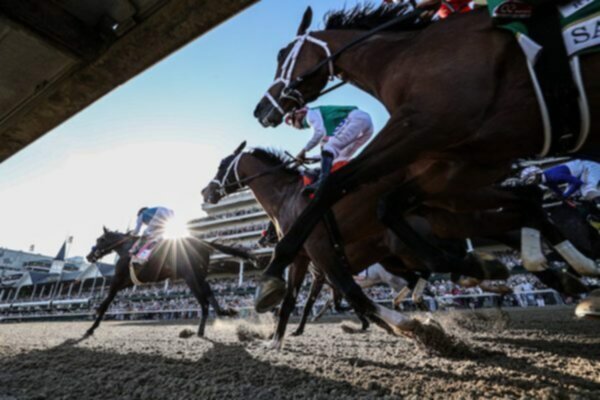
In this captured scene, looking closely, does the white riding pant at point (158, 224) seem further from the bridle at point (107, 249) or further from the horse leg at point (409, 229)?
the horse leg at point (409, 229)

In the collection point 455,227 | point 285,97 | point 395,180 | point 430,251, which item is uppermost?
point 285,97

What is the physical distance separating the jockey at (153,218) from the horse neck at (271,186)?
4.52 metres

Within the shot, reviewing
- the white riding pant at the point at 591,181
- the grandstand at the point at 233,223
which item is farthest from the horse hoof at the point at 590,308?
the grandstand at the point at 233,223

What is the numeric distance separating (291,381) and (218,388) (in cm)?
51

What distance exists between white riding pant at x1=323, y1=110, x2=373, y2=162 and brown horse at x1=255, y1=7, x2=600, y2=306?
1.20 metres

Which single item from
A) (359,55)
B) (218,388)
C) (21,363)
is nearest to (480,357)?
(218,388)

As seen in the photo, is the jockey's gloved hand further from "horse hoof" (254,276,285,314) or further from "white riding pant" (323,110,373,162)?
"horse hoof" (254,276,285,314)

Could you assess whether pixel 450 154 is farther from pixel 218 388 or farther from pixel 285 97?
pixel 218 388

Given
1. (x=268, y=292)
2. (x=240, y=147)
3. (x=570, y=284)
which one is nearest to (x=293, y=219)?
(x=268, y=292)

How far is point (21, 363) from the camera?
10.6 ft

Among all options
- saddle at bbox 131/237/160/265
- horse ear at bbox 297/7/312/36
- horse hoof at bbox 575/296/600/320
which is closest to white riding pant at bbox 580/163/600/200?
horse hoof at bbox 575/296/600/320

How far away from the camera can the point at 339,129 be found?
12.8 feet

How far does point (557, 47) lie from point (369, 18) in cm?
164

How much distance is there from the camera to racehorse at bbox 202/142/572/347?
3.19 meters
